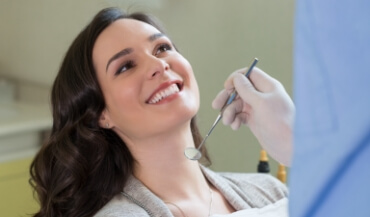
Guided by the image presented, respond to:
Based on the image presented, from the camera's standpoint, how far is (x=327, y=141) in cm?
64

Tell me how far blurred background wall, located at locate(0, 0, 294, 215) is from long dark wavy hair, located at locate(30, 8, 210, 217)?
55 centimetres

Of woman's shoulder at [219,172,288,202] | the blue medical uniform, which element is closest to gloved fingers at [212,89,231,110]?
woman's shoulder at [219,172,288,202]

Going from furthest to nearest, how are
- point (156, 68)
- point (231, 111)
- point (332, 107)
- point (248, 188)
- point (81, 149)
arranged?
point (248, 188) → point (81, 149) → point (156, 68) → point (231, 111) → point (332, 107)

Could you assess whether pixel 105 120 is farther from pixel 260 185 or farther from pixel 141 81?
pixel 260 185

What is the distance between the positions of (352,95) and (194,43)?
2058 millimetres

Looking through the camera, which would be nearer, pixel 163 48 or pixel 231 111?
pixel 231 111

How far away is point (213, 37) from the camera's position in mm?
2627

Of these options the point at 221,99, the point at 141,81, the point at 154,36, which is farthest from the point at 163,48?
the point at 221,99

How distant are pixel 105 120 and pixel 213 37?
1080mm

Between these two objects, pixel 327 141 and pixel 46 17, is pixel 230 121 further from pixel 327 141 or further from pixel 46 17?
pixel 46 17

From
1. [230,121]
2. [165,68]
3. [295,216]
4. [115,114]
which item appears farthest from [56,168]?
[295,216]

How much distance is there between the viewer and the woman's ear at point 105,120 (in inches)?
64.2

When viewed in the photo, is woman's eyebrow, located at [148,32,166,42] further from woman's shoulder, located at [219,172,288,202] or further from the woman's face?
woman's shoulder, located at [219,172,288,202]

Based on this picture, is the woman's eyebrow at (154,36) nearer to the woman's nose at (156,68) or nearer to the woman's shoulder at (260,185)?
the woman's nose at (156,68)
